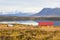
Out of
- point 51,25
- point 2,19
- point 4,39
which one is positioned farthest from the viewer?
point 2,19

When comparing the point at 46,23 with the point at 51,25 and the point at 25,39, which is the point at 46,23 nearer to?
the point at 51,25

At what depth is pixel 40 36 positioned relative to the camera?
14984mm

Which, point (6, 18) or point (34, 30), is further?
point (6, 18)

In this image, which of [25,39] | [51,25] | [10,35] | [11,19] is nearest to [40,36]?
[25,39]

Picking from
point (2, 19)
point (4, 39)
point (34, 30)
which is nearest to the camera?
point (4, 39)

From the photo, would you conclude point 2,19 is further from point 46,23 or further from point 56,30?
point 56,30

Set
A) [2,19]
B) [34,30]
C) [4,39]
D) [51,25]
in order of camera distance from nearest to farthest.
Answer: [4,39]
[34,30]
[51,25]
[2,19]

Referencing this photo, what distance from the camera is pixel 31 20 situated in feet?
63.0

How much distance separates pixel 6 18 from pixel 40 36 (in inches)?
212

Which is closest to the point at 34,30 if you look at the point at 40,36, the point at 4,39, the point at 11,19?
the point at 40,36

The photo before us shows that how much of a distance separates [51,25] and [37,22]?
1.34 m

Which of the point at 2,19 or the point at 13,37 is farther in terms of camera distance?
the point at 2,19

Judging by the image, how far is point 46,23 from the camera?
1825 cm

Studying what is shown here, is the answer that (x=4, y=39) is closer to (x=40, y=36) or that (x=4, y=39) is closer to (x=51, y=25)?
(x=40, y=36)
